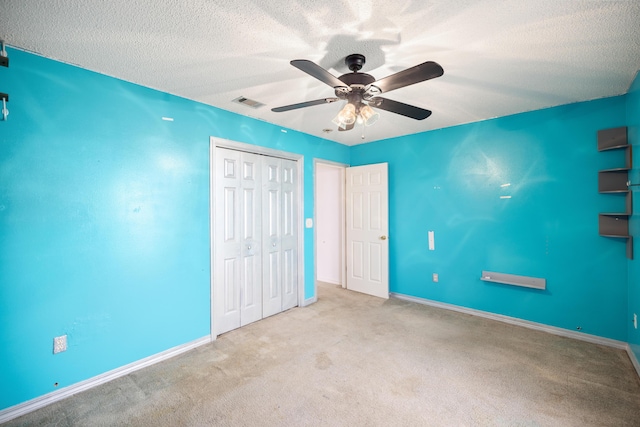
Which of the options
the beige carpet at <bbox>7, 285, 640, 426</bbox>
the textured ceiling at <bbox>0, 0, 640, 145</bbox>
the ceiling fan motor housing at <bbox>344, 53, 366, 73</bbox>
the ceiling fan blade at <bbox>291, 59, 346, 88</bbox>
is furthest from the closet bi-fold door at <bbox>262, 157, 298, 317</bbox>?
the ceiling fan blade at <bbox>291, 59, 346, 88</bbox>

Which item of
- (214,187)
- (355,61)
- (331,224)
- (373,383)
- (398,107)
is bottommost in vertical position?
(373,383)

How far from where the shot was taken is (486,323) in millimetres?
3371

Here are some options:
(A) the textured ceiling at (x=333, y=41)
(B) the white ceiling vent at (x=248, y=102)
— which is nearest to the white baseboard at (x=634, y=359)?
(A) the textured ceiling at (x=333, y=41)

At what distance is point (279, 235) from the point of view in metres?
3.73

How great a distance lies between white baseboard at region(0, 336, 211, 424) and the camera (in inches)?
74.7

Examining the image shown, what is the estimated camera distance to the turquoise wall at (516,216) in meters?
2.86

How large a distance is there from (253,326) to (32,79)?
9.54ft

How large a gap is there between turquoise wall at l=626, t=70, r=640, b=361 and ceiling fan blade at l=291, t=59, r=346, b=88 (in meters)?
2.52

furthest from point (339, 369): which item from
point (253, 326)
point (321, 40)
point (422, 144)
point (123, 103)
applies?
point (422, 144)

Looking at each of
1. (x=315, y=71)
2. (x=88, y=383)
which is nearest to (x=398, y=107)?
(x=315, y=71)

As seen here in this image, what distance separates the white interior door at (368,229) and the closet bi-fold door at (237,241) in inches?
71.9

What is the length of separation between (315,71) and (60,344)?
2.65m

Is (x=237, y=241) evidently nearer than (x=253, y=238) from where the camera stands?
Yes

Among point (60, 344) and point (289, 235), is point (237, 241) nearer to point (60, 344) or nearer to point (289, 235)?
point (289, 235)
